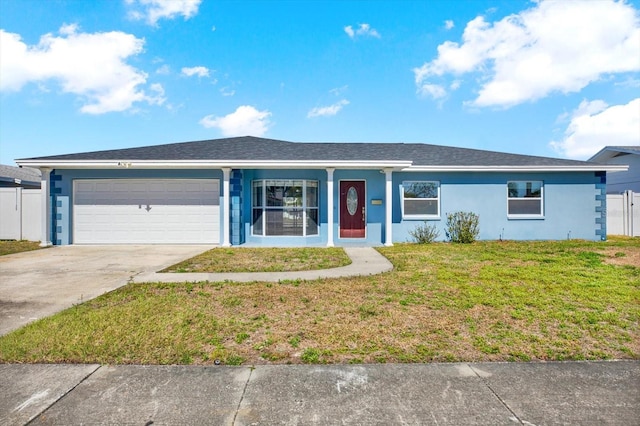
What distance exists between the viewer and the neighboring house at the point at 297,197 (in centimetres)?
1247

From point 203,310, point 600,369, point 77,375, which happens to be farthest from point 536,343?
point 77,375

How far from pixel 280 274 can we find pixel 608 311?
18.5 feet

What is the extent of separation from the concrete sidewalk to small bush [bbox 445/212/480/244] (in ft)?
32.1

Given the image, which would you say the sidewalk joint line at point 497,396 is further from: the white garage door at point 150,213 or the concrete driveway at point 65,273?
the white garage door at point 150,213

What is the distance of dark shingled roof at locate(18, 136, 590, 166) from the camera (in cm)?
1259

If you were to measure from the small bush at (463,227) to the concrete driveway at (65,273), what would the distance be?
921 cm

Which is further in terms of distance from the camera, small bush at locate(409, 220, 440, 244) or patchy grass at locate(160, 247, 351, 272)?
small bush at locate(409, 220, 440, 244)

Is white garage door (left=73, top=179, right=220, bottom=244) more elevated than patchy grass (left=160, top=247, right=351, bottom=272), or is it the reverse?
white garage door (left=73, top=179, right=220, bottom=244)

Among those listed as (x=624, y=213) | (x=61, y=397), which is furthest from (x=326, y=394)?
(x=624, y=213)

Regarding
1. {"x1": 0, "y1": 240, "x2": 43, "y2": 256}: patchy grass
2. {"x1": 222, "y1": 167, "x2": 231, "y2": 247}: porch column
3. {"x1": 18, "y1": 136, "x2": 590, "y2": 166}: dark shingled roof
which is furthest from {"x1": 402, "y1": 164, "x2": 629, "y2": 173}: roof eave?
{"x1": 0, "y1": 240, "x2": 43, "y2": 256}: patchy grass

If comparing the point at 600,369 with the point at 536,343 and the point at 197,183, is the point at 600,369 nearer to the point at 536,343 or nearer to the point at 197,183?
the point at 536,343

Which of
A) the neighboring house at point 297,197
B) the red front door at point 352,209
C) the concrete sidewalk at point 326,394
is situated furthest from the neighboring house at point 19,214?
the concrete sidewalk at point 326,394

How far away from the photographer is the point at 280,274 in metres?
7.46

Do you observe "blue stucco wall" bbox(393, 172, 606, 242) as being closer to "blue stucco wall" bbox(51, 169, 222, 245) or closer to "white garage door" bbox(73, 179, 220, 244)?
"white garage door" bbox(73, 179, 220, 244)
